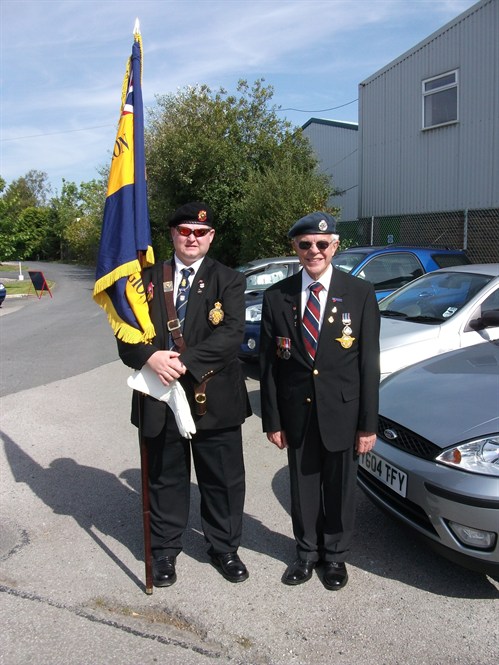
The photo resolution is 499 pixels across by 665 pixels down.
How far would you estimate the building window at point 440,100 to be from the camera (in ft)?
44.3

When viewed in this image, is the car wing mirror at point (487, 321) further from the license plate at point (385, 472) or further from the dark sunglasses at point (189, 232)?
the dark sunglasses at point (189, 232)

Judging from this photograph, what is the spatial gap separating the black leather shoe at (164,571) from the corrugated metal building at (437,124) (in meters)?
11.7

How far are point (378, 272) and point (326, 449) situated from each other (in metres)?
5.41

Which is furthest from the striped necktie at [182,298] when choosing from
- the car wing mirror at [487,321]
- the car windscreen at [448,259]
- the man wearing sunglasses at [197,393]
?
the car windscreen at [448,259]

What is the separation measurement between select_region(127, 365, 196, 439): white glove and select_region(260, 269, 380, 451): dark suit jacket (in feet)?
1.76

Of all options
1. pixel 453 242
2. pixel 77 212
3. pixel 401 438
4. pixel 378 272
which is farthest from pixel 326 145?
pixel 77 212

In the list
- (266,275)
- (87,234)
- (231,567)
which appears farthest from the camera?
(87,234)

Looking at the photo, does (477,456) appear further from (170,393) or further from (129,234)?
(129,234)

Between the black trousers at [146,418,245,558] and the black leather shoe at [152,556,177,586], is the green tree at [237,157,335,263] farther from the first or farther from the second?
the black leather shoe at [152,556,177,586]

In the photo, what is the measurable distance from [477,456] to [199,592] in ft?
5.12

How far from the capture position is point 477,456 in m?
2.84

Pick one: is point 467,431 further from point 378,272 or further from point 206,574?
point 378,272

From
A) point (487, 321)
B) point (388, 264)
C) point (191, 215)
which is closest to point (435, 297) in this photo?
point (487, 321)

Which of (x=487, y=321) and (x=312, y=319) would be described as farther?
(x=487, y=321)
